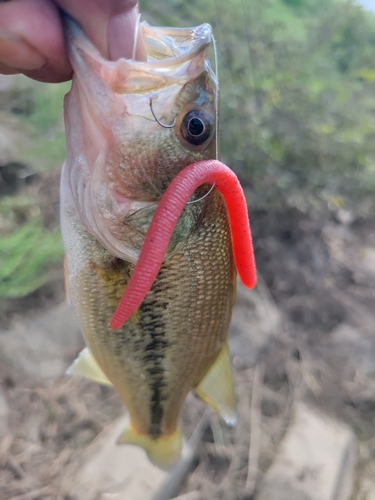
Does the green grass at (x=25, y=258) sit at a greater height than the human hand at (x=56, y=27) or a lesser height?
lesser

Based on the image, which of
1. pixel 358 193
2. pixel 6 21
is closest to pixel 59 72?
pixel 6 21

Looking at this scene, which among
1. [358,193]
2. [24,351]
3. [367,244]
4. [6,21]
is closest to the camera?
[6,21]

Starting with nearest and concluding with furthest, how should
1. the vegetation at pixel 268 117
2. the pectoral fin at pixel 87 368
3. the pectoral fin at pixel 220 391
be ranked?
the pectoral fin at pixel 220 391, the pectoral fin at pixel 87 368, the vegetation at pixel 268 117

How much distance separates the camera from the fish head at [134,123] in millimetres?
643

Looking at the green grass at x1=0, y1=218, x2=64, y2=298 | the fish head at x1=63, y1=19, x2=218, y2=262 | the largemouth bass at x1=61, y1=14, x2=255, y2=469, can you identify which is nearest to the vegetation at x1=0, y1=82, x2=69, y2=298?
→ the green grass at x1=0, y1=218, x2=64, y2=298

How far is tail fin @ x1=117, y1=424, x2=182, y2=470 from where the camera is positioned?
123 centimetres

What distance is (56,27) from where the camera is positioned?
0.64 metres

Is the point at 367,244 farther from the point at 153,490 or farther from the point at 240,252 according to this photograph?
the point at 240,252

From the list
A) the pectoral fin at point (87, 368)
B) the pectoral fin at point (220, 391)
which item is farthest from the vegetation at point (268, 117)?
the pectoral fin at point (220, 391)

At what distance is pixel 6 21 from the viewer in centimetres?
62

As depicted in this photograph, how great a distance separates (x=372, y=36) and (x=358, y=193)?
261 cm

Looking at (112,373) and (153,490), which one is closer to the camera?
(112,373)

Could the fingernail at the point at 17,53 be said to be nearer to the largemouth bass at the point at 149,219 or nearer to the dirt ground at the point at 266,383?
the largemouth bass at the point at 149,219

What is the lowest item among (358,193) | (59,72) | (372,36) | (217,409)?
(358,193)
